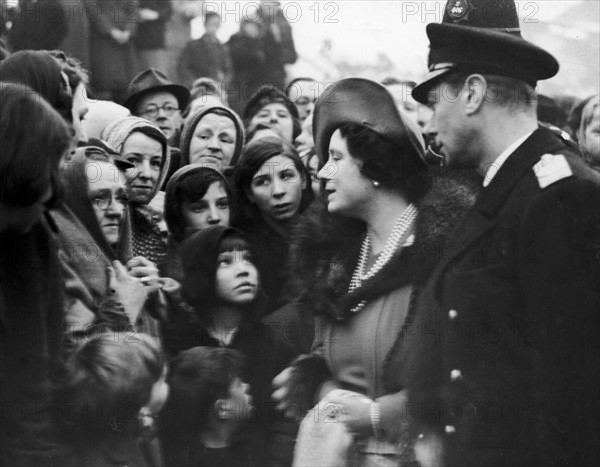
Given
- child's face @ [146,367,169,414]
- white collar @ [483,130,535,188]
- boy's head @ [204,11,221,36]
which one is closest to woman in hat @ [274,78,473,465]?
white collar @ [483,130,535,188]

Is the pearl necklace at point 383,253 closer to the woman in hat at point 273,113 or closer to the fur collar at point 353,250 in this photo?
the fur collar at point 353,250

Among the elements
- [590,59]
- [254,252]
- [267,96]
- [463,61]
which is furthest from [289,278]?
[590,59]

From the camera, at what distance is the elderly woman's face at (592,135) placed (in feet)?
16.6

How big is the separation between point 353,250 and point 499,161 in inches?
30.8

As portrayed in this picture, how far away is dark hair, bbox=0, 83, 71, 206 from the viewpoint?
4.90 m

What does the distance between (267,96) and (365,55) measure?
500mm

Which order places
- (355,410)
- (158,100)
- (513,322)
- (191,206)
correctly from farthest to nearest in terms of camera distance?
(158,100) → (191,206) → (355,410) → (513,322)

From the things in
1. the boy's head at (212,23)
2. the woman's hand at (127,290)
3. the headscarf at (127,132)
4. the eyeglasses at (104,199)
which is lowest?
the woman's hand at (127,290)

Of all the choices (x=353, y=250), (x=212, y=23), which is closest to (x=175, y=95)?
(x=212, y=23)

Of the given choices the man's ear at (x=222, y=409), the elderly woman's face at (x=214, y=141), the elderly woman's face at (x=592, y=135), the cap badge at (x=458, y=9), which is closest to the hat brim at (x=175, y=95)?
the elderly woman's face at (x=214, y=141)

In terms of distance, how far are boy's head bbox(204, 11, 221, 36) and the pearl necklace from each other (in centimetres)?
125

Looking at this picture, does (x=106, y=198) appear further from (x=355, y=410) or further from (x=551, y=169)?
(x=551, y=169)

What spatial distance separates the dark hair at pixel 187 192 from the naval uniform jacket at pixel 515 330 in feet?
3.59

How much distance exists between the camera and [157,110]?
16.7 feet
